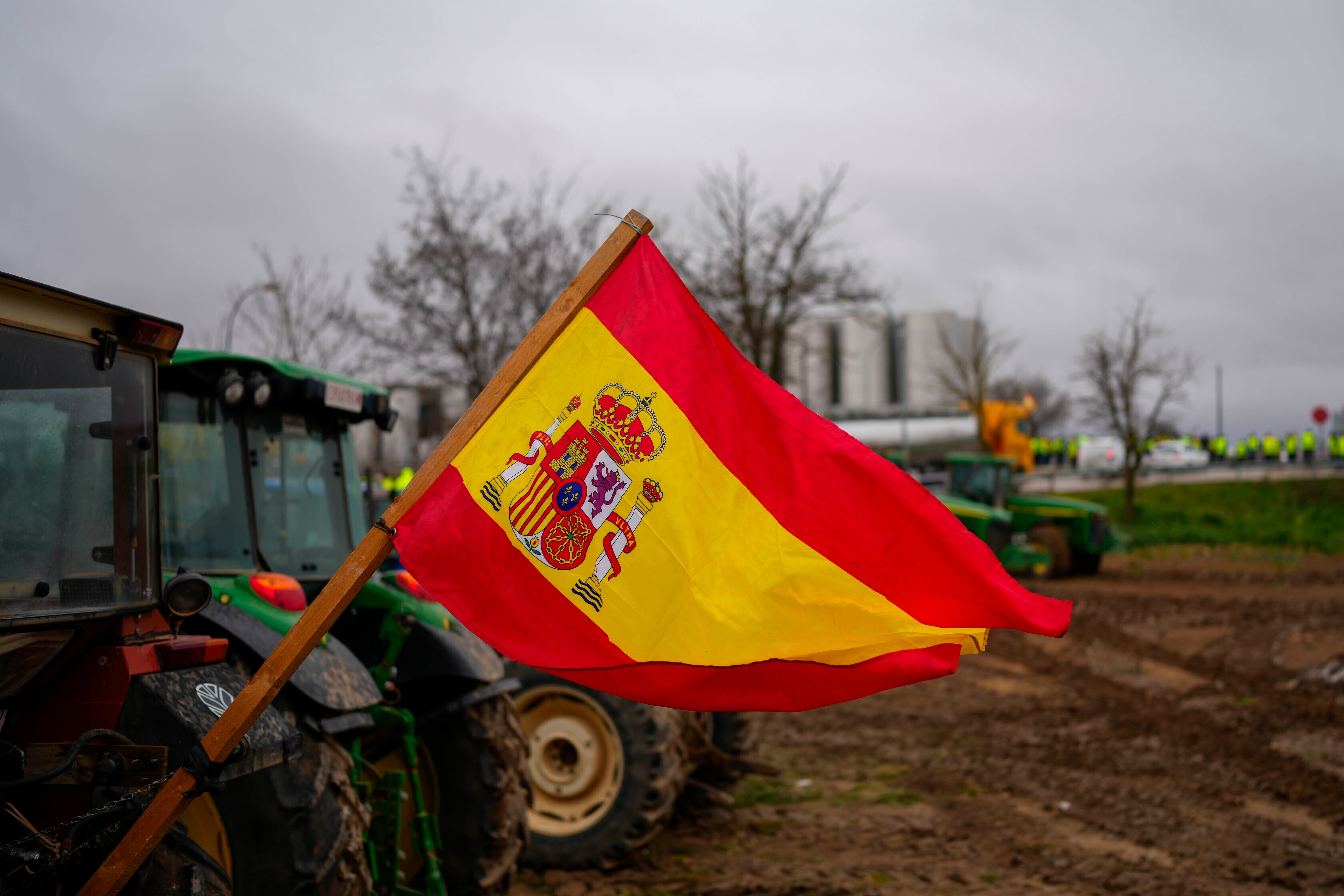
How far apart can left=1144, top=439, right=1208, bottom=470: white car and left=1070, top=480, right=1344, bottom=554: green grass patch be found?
732 centimetres

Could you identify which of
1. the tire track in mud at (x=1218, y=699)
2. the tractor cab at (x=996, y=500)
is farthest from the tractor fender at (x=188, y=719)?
the tractor cab at (x=996, y=500)

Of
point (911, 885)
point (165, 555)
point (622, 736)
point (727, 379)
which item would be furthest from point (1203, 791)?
point (165, 555)

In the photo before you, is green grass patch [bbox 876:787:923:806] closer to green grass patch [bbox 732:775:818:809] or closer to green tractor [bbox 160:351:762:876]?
green grass patch [bbox 732:775:818:809]

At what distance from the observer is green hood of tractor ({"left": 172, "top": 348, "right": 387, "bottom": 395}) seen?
185 inches

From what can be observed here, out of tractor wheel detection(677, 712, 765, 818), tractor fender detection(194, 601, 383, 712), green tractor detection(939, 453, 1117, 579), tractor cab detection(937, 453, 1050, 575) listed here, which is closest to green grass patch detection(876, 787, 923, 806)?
tractor wheel detection(677, 712, 765, 818)

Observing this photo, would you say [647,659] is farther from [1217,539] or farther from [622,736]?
[1217,539]

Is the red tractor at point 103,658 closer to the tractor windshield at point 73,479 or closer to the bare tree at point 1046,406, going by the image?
the tractor windshield at point 73,479

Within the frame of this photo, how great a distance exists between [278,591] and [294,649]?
168 centimetres

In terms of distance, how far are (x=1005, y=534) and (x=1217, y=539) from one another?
8848 millimetres

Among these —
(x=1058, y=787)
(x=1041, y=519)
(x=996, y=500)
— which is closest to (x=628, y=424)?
(x=1058, y=787)

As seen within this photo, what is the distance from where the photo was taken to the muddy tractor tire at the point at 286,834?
3322 millimetres

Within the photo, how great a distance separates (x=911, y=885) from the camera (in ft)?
18.8

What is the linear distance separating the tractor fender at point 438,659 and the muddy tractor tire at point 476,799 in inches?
8.2

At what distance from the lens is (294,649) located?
2.71 m
